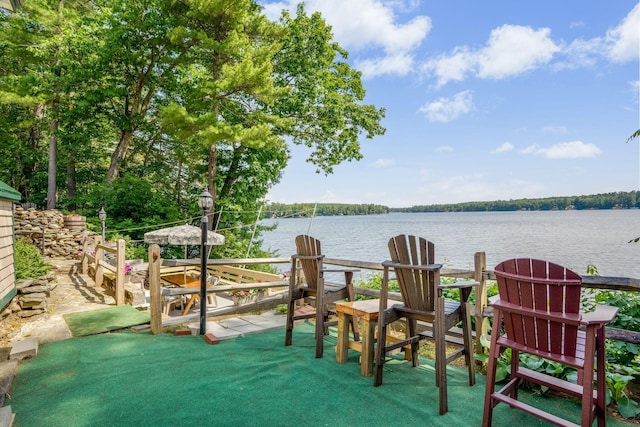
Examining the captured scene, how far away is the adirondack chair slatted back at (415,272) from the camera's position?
8.41 ft

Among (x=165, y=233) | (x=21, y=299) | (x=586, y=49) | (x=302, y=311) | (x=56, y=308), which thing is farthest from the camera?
(x=586, y=49)

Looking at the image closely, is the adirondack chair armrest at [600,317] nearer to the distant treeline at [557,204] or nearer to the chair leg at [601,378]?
the chair leg at [601,378]

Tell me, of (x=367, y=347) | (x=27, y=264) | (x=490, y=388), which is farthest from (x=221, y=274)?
(x=490, y=388)

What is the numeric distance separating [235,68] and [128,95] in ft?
17.4

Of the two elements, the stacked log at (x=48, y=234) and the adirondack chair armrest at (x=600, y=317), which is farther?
the stacked log at (x=48, y=234)

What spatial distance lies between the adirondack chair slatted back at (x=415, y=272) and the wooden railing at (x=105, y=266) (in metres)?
4.46

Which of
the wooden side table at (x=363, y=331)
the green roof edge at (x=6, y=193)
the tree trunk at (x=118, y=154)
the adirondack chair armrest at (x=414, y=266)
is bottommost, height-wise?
the wooden side table at (x=363, y=331)

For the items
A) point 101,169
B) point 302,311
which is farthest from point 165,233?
point 101,169

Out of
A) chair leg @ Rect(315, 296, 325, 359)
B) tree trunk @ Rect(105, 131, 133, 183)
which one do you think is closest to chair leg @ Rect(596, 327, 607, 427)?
chair leg @ Rect(315, 296, 325, 359)

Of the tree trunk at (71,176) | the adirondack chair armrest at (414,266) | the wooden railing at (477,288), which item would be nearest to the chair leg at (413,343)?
the wooden railing at (477,288)

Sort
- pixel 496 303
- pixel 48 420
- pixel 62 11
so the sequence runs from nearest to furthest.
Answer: pixel 496 303, pixel 48 420, pixel 62 11

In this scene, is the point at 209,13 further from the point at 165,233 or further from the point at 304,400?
the point at 304,400

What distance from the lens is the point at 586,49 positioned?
34.8 feet

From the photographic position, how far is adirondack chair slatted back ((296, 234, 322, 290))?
11.0 ft
